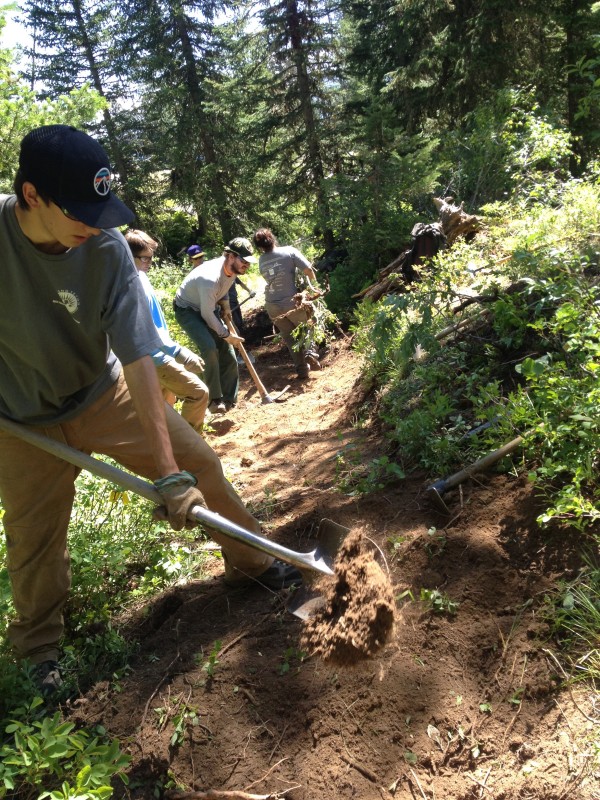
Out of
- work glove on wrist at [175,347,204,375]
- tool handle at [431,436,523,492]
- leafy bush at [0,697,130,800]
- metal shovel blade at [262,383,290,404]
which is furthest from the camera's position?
metal shovel blade at [262,383,290,404]

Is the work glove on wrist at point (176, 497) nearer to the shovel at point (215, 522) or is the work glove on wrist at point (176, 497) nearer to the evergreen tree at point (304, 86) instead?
the shovel at point (215, 522)

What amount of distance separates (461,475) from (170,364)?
2.92 metres

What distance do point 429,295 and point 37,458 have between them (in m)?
2.43

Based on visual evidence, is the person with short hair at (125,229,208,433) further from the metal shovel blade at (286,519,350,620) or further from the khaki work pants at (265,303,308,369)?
the khaki work pants at (265,303,308,369)

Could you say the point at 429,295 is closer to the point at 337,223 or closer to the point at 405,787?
the point at 405,787

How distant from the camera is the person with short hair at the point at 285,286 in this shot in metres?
8.50

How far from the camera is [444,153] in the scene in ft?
38.6

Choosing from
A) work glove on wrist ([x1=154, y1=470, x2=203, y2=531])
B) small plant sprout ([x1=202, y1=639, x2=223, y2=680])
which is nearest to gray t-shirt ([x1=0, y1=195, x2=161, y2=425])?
work glove on wrist ([x1=154, y1=470, x2=203, y2=531])

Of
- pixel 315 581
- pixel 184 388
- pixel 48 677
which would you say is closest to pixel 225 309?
pixel 184 388

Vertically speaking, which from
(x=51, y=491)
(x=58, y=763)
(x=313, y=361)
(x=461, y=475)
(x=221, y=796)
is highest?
(x=51, y=491)

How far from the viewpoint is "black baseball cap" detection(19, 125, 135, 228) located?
83.4 inches

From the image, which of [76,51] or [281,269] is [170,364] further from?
[76,51]

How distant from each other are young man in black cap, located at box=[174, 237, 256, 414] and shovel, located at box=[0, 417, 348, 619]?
4.39 metres

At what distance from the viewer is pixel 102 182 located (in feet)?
7.16
